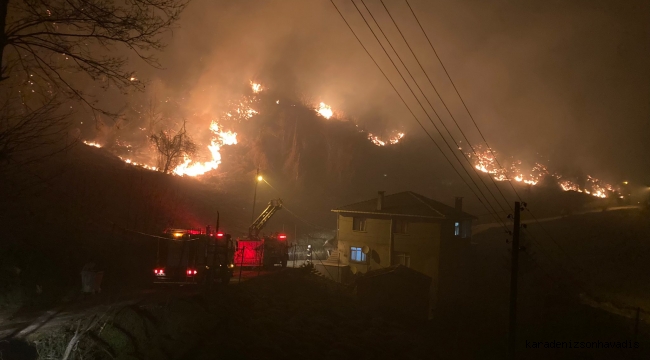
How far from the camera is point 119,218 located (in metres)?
31.4

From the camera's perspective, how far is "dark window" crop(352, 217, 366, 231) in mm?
42531

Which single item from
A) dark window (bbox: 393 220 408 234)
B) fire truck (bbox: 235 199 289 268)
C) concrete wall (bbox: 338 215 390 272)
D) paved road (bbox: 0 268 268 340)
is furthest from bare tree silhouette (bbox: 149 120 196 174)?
paved road (bbox: 0 268 268 340)

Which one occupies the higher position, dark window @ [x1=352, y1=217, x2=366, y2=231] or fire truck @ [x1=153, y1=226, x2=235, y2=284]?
dark window @ [x1=352, y1=217, x2=366, y2=231]

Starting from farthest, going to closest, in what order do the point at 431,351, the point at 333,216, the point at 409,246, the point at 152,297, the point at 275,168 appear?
the point at 275,168
the point at 333,216
the point at 409,246
the point at 431,351
the point at 152,297

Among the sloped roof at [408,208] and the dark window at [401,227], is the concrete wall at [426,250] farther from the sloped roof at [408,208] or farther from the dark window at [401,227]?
the sloped roof at [408,208]

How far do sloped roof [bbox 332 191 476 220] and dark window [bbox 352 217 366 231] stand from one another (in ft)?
2.96

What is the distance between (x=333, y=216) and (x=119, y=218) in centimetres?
4101

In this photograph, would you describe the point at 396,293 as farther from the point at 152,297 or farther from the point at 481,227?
the point at 481,227

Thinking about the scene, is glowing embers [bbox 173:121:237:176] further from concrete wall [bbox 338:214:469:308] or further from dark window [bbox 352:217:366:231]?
concrete wall [bbox 338:214:469:308]

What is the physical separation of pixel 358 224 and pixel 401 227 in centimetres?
466

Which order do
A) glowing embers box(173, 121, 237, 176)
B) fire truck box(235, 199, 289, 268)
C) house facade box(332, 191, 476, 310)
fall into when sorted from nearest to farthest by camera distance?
fire truck box(235, 199, 289, 268)
house facade box(332, 191, 476, 310)
glowing embers box(173, 121, 237, 176)

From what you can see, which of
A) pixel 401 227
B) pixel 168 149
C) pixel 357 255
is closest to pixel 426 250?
pixel 401 227

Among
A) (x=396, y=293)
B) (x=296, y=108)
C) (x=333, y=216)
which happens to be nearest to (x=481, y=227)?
(x=333, y=216)

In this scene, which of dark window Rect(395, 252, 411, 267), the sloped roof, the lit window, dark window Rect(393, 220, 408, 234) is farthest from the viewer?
the lit window
